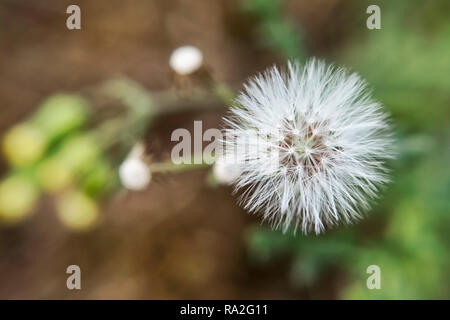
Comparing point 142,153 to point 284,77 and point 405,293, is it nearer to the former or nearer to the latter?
point 284,77

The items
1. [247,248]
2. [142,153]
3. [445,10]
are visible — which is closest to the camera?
[142,153]

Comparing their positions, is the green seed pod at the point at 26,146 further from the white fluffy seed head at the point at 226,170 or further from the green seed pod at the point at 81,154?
the white fluffy seed head at the point at 226,170

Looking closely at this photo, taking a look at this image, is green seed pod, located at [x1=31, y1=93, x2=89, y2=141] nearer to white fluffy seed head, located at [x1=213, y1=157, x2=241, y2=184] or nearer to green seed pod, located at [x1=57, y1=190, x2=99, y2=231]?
green seed pod, located at [x1=57, y1=190, x2=99, y2=231]

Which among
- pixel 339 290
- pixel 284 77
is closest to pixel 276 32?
pixel 284 77

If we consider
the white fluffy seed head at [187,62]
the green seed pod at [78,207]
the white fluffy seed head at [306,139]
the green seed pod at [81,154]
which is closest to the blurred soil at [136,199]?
the green seed pod at [78,207]

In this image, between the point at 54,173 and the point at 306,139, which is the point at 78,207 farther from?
the point at 306,139
